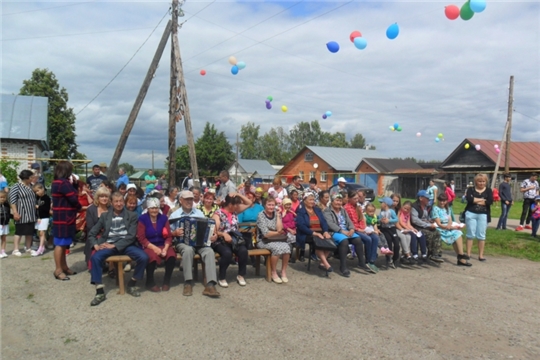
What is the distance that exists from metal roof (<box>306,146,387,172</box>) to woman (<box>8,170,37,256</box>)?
41.0 meters

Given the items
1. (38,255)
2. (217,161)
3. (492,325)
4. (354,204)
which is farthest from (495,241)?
(217,161)

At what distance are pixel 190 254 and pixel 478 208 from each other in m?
5.82

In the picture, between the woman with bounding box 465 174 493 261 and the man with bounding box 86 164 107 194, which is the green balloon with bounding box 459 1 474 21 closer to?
the woman with bounding box 465 174 493 261

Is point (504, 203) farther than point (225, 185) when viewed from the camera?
Yes

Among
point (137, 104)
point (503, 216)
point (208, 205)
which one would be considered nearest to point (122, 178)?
point (137, 104)

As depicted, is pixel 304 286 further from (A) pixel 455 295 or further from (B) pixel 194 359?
(B) pixel 194 359

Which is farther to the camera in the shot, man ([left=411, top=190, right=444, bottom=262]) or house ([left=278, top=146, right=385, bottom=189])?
house ([left=278, top=146, right=385, bottom=189])

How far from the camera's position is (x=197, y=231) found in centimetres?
609

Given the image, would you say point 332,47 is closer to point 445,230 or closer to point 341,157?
point 445,230

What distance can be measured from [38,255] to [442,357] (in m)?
7.45

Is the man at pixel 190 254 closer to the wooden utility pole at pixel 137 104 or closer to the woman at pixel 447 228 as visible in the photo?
the woman at pixel 447 228

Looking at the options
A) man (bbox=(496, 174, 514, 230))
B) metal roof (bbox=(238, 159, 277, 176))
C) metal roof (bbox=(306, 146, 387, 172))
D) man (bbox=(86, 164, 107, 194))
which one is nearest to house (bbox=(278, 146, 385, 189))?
metal roof (bbox=(306, 146, 387, 172))

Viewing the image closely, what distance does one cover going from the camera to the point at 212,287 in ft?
18.9

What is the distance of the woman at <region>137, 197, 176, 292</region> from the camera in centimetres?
591
